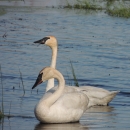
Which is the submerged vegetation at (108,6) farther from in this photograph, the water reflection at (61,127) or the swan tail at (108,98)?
the water reflection at (61,127)

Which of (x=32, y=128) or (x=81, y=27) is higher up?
(x=32, y=128)

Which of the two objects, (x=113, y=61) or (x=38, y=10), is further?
(x=38, y=10)

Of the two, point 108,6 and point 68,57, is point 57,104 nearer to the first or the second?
point 68,57

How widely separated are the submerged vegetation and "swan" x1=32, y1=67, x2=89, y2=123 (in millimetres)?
18426

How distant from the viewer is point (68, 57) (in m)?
16.4

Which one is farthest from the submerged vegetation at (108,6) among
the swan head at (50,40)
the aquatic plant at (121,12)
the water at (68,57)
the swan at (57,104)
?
the swan at (57,104)

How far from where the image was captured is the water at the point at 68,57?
32.6 feet

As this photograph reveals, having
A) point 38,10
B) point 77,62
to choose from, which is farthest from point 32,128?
point 38,10

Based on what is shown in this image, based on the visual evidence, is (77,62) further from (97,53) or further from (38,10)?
(38,10)

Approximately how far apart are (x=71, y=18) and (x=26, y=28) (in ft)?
13.6

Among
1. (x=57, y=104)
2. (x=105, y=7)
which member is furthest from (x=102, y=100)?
(x=105, y=7)

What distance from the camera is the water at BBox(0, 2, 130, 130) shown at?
32.6ft

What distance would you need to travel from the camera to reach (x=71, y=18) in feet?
84.8

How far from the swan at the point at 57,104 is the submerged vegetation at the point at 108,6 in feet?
60.5
